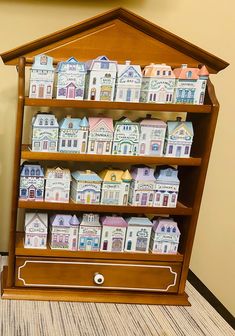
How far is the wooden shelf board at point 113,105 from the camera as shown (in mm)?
1386

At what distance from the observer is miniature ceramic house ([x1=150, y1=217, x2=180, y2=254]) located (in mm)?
1554

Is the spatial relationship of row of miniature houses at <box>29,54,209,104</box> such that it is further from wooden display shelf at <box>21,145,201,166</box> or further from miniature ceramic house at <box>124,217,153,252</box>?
miniature ceramic house at <box>124,217,153,252</box>

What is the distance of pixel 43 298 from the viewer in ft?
4.95

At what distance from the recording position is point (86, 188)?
1481 mm

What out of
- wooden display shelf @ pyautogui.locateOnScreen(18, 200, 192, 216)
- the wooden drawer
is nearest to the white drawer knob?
the wooden drawer

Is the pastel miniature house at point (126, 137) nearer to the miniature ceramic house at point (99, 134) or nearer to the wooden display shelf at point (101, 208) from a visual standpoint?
the miniature ceramic house at point (99, 134)

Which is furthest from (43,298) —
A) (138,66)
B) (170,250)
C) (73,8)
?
(73,8)

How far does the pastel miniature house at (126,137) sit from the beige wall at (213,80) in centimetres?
53

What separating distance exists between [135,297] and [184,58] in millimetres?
929

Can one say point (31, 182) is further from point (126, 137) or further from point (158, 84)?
point (158, 84)

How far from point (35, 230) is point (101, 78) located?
1.97 feet

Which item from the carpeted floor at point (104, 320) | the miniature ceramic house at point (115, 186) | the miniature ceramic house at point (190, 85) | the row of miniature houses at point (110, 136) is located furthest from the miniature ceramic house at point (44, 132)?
the carpeted floor at point (104, 320)

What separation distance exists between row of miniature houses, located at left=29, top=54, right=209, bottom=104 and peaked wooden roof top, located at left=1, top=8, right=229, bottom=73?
0.29ft

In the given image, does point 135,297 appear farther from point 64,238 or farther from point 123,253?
point 64,238
